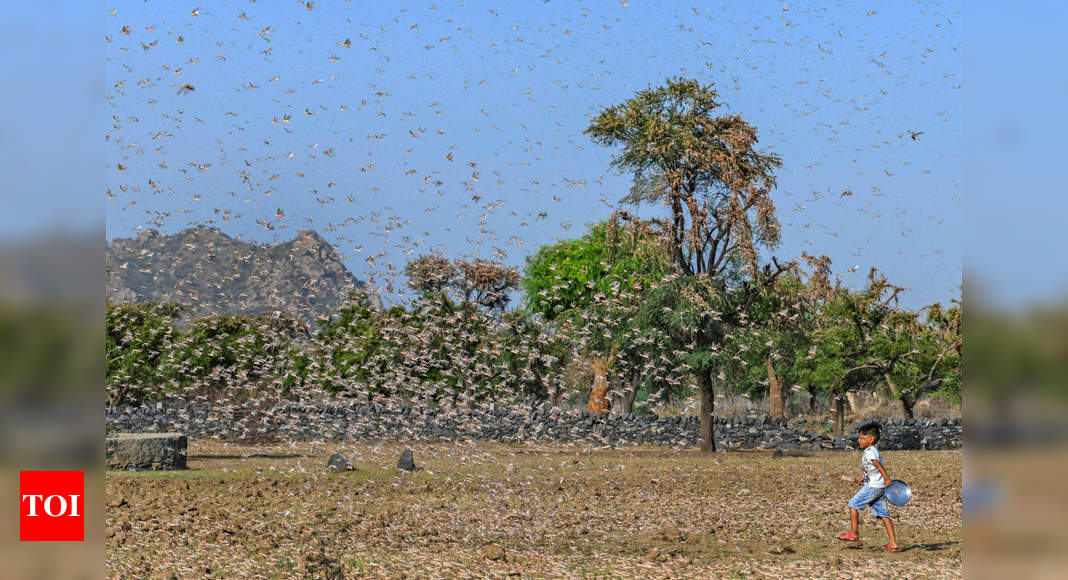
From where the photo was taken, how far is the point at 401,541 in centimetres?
1029

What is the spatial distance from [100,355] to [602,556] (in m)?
7.60

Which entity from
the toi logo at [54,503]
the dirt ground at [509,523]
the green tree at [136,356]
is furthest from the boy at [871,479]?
the green tree at [136,356]

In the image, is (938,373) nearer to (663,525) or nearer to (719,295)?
(719,295)

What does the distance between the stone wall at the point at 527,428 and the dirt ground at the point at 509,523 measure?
346 inches

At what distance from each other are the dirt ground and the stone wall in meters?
8.79

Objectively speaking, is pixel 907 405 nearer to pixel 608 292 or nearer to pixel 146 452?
pixel 608 292

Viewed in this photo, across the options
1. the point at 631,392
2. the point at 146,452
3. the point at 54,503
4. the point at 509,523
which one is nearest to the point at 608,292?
the point at 631,392

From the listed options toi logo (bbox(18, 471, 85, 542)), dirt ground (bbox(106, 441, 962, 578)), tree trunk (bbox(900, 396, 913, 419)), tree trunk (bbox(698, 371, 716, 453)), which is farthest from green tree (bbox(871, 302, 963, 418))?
toi logo (bbox(18, 471, 85, 542))

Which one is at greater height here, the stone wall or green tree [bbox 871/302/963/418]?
green tree [bbox 871/302/963/418]

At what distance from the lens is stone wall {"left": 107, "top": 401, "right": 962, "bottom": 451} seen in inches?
1180

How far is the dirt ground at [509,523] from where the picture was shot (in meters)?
8.85

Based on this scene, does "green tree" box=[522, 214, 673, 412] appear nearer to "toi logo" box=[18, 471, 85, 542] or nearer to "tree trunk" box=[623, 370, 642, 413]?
"tree trunk" box=[623, 370, 642, 413]

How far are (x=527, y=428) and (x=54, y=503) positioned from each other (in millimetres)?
27876

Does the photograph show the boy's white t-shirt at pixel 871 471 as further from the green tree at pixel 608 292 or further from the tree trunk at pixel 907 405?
the tree trunk at pixel 907 405
